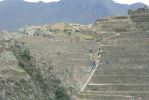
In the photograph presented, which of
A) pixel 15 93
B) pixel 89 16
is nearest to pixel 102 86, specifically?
pixel 15 93

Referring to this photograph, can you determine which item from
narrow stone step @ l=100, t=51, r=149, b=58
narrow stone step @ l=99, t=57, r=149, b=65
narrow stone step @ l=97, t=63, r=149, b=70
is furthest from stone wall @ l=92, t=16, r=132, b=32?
narrow stone step @ l=97, t=63, r=149, b=70

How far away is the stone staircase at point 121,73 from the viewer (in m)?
30.0

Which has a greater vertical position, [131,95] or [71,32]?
[71,32]

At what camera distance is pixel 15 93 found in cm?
2534

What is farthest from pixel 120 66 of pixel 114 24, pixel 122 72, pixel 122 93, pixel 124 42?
pixel 114 24

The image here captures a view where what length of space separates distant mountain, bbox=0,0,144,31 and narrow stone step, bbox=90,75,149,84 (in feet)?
78.9

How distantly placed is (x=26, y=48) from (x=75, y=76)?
3.52m

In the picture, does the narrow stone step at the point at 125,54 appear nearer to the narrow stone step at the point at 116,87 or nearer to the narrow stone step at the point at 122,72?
the narrow stone step at the point at 122,72

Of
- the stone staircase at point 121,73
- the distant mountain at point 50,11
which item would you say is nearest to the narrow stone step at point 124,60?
the stone staircase at point 121,73

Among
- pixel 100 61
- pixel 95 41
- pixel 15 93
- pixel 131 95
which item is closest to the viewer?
pixel 15 93

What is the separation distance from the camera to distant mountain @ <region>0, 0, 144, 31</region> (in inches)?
2275

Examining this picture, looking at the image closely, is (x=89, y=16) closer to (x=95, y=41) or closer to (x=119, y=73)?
(x=95, y=41)

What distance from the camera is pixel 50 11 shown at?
203 ft

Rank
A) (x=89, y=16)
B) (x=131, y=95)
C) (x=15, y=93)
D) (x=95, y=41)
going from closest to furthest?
(x=15, y=93) → (x=131, y=95) → (x=95, y=41) → (x=89, y=16)
